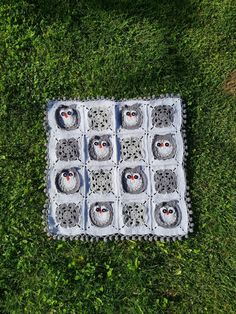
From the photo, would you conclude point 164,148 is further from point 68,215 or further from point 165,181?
point 68,215

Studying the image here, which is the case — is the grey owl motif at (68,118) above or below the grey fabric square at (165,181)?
above

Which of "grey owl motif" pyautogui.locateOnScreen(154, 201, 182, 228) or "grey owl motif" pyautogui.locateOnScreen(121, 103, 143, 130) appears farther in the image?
"grey owl motif" pyautogui.locateOnScreen(121, 103, 143, 130)

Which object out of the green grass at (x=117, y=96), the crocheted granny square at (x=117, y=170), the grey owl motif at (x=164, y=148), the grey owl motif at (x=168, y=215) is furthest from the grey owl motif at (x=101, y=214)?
A: the grey owl motif at (x=164, y=148)

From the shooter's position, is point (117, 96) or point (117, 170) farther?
point (117, 96)

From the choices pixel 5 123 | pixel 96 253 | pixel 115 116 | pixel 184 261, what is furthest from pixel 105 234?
pixel 5 123

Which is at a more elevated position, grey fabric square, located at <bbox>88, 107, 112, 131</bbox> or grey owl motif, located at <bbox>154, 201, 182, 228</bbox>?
grey fabric square, located at <bbox>88, 107, 112, 131</bbox>

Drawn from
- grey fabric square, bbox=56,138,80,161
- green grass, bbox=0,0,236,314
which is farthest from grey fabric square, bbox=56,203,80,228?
grey fabric square, bbox=56,138,80,161

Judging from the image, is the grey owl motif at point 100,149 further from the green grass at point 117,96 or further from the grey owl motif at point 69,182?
the green grass at point 117,96

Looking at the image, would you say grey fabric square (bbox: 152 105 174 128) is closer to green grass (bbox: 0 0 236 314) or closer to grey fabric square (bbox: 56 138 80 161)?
green grass (bbox: 0 0 236 314)

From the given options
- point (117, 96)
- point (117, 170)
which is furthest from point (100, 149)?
point (117, 96)
